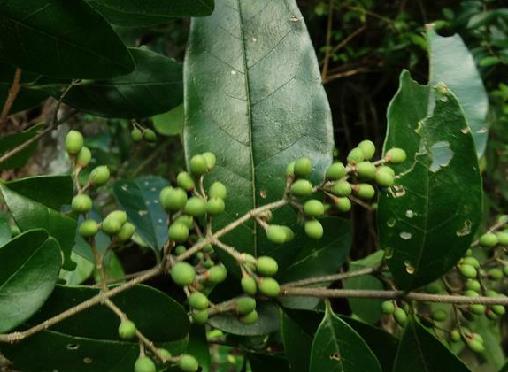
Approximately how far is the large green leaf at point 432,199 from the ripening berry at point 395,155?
1.2 inches

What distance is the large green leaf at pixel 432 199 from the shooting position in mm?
751

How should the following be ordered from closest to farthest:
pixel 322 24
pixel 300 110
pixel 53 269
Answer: pixel 53 269 < pixel 300 110 < pixel 322 24

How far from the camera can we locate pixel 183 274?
0.63 m

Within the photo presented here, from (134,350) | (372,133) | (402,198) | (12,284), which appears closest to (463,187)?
(402,198)

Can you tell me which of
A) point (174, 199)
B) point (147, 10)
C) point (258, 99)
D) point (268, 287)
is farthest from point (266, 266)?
point (147, 10)

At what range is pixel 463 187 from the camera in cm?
77

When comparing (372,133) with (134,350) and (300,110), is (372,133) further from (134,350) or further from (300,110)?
(134,350)

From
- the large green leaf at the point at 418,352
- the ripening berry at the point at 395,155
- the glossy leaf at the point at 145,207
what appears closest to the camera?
the ripening berry at the point at 395,155

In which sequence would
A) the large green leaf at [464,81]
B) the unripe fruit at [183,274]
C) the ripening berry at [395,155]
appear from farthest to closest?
the large green leaf at [464,81]
the ripening berry at [395,155]
the unripe fruit at [183,274]

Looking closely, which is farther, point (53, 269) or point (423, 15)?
point (423, 15)

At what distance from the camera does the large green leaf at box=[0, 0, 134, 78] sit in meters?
0.71

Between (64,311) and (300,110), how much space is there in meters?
0.41

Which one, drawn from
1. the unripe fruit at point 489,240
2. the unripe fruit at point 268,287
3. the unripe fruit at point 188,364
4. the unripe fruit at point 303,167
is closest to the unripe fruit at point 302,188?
the unripe fruit at point 303,167

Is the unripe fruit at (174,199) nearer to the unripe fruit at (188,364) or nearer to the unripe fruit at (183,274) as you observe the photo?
the unripe fruit at (183,274)
